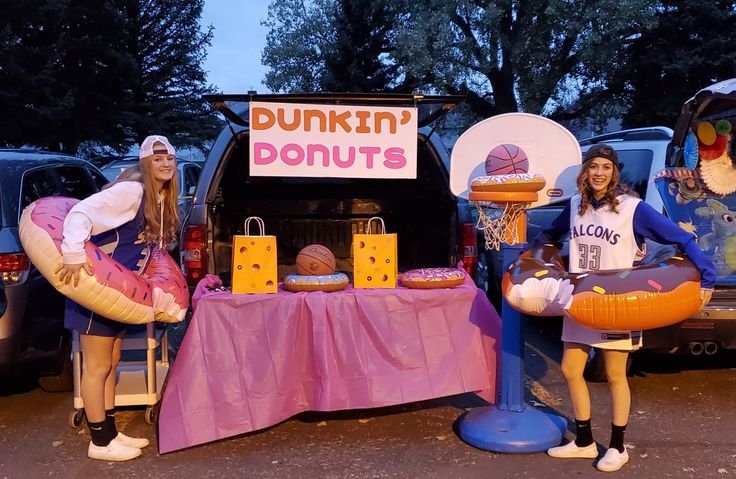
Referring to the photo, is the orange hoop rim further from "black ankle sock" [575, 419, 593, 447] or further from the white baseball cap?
the white baseball cap

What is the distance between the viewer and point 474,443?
3830mm

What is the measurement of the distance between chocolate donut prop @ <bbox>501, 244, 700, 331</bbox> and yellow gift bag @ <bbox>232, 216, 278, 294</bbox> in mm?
1604

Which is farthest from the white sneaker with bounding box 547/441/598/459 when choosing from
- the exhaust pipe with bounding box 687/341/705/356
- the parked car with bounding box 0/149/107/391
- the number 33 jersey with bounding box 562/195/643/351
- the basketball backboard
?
the parked car with bounding box 0/149/107/391

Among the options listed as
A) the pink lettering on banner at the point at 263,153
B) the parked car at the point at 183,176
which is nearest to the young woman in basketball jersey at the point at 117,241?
the pink lettering on banner at the point at 263,153

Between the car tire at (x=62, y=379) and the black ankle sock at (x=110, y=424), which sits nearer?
the black ankle sock at (x=110, y=424)

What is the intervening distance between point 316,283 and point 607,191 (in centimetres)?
176

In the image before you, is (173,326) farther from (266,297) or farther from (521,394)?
(521,394)

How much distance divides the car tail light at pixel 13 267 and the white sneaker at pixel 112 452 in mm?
1190

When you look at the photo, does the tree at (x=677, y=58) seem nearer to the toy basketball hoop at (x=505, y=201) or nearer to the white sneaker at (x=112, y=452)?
the toy basketball hoop at (x=505, y=201)

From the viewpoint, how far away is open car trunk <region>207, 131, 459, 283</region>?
5578mm

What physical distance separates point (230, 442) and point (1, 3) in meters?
20.1

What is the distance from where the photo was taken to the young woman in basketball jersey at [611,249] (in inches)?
131

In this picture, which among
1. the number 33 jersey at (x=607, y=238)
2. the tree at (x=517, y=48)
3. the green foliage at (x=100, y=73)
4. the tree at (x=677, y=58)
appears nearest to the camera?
the number 33 jersey at (x=607, y=238)

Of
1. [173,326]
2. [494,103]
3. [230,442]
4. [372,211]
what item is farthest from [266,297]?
[494,103]
